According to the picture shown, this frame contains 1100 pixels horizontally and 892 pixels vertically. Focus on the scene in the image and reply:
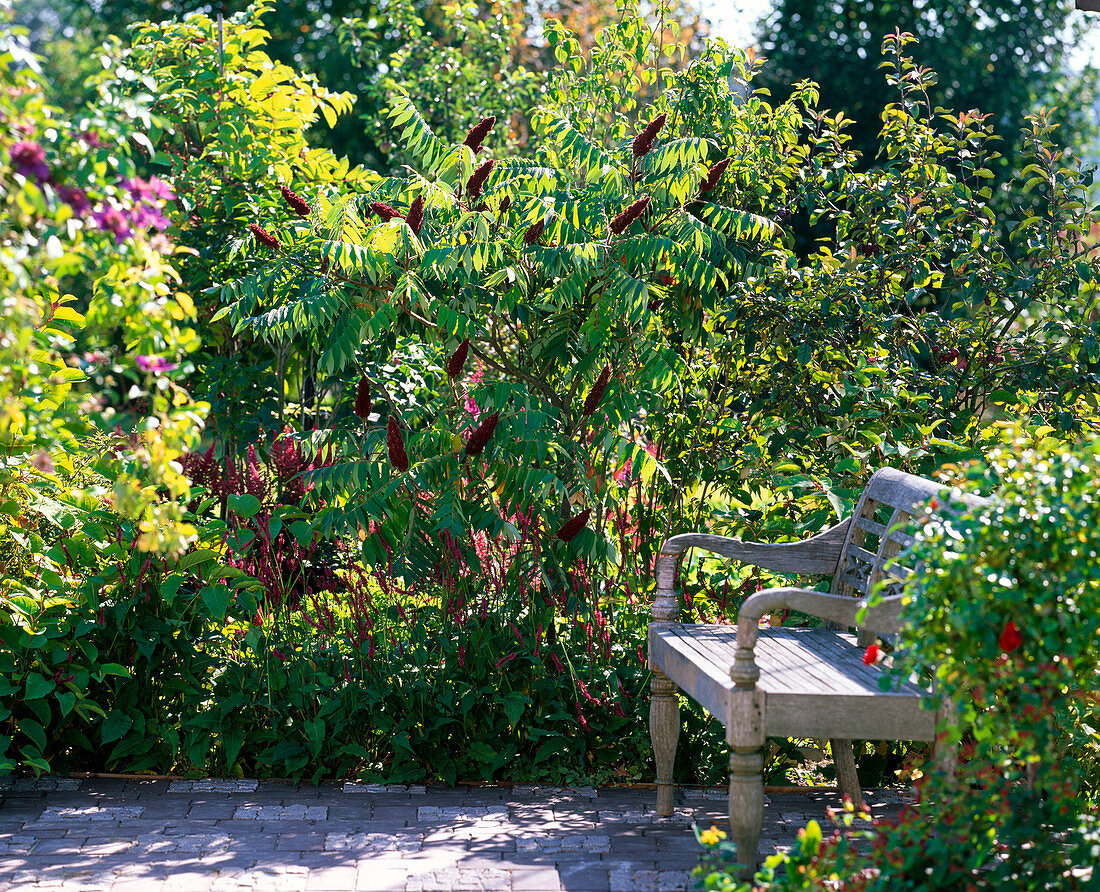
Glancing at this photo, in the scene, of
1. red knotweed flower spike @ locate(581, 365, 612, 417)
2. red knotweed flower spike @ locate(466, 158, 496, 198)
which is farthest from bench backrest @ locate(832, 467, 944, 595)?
red knotweed flower spike @ locate(466, 158, 496, 198)

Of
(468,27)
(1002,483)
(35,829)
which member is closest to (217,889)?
(35,829)

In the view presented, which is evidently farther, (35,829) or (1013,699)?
(35,829)

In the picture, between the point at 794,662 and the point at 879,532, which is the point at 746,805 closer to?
the point at 794,662

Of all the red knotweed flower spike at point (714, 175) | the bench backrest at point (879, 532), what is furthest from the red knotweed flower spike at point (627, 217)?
the bench backrest at point (879, 532)

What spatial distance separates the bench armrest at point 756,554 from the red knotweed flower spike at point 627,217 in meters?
1.17

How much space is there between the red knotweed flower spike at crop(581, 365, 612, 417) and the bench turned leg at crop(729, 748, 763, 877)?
63.3 inches

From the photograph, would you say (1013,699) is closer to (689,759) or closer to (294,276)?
(689,759)

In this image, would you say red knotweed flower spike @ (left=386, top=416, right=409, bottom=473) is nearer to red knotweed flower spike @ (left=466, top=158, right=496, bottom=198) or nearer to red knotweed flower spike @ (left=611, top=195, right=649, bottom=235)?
red knotweed flower spike @ (left=466, top=158, right=496, bottom=198)

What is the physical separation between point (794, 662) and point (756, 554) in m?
0.54

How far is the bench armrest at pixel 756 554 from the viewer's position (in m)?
3.94

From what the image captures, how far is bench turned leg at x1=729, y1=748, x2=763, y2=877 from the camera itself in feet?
10.2

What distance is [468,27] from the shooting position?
970cm

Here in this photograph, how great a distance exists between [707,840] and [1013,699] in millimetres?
847

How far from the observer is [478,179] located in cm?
416
